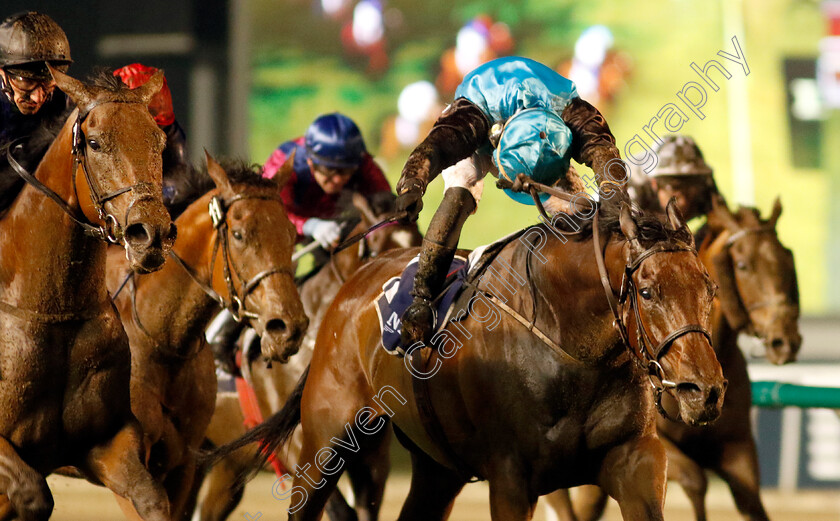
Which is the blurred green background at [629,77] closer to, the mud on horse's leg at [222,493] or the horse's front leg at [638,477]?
the mud on horse's leg at [222,493]

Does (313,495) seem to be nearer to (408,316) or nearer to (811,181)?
(408,316)

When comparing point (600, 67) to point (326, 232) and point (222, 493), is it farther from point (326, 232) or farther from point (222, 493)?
point (222, 493)

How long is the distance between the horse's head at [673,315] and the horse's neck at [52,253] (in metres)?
1.59

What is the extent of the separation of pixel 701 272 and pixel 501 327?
0.77 m

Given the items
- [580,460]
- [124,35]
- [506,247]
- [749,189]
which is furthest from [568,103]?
[124,35]

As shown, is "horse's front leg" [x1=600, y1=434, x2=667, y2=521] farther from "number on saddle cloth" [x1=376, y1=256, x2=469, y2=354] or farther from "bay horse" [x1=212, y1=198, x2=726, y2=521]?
"number on saddle cloth" [x1=376, y1=256, x2=469, y2=354]

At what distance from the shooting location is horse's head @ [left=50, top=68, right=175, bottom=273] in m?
3.10

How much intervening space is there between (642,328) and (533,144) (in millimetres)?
836

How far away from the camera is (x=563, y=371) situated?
136 inches

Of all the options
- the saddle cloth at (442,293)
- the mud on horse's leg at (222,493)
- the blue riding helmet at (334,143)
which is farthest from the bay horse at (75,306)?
the blue riding helmet at (334,143)

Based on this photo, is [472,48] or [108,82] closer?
[108,82]

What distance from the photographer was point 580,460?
345 cm

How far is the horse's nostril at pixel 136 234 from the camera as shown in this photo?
3.10 m

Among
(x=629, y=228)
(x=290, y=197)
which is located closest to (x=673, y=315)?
(x=629, y=228)
